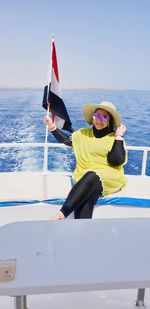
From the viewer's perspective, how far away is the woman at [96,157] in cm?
199

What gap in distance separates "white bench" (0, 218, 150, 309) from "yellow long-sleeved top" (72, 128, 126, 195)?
4.07 ft

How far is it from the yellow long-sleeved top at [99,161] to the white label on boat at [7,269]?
4.72ft

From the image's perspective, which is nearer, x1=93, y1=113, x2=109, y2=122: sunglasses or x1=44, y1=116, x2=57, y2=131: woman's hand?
x1=93, y1=113, x2=109, y2=122: sunglasses

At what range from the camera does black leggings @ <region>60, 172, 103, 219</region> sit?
194 cm

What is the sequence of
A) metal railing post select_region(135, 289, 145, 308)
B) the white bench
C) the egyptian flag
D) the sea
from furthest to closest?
the sea, the egyptian flag, metal railing post select_region(135, 289, 145, 308), the white bench

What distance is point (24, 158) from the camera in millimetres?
11352

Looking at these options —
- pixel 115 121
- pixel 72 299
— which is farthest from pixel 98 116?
pixel 72 299

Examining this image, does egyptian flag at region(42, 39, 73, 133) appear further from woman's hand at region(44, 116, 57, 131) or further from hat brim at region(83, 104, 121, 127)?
hat brim at region(83, 104, 121, 127)

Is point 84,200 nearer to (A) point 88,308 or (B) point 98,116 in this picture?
(B) point 98,116

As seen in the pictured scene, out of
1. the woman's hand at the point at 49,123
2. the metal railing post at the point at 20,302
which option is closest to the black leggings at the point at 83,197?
the woman's hand at the point at 49,123

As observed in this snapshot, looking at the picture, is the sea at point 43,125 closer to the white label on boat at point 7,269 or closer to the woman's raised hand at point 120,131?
the woman's raised hand at point 120,131

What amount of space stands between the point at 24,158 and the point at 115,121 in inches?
365

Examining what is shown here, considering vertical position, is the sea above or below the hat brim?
below

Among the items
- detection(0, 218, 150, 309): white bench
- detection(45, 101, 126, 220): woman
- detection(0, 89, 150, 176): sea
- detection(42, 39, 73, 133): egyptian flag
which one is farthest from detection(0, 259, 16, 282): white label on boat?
detection(0, 89, 150, 176): sea
